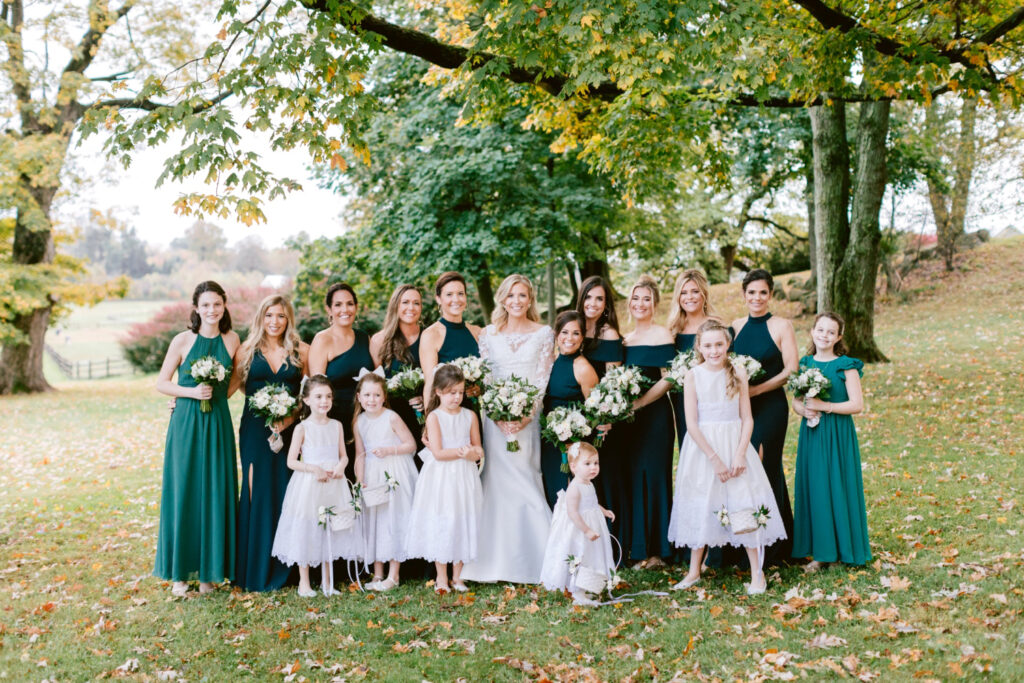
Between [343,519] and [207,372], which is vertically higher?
[207,372]

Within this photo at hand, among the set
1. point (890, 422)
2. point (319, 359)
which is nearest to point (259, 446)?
point (319, 359)

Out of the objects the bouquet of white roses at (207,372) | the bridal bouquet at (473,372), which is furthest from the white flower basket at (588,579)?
the bouquet of white roses at (207,372)

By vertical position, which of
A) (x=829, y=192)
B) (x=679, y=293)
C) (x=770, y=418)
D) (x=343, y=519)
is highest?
(x=829, y=192)

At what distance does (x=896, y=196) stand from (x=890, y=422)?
1619 centimetres

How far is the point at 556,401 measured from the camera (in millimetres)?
6355

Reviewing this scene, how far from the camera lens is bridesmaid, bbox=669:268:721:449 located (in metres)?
6.40

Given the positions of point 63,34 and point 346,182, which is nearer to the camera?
point 346,182

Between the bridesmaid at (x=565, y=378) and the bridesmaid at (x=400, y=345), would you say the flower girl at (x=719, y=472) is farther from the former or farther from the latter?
the bridesmaid at (x=400, y=345)

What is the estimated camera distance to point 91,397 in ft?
76.2

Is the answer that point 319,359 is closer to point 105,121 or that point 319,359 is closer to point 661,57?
point 105,121

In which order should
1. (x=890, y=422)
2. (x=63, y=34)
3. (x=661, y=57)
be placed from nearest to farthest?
(x=661, y=57) < (x=890, y=422) < (x=63, y=34)

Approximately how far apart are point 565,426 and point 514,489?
3.24 ft

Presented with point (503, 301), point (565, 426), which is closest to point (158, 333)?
point (503, 301)

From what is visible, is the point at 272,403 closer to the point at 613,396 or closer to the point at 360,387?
the point at 360,387
